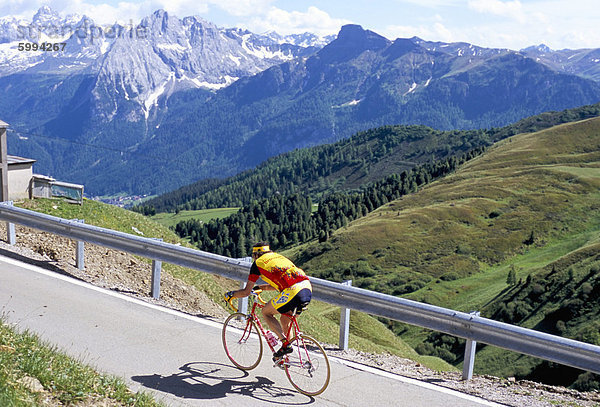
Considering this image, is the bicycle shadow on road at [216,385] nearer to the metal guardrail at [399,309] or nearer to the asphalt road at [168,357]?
the asphalt road at [168,357]

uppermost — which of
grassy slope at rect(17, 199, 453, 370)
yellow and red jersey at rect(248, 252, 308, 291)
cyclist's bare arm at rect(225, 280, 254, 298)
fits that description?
yellow and red jersey at rect(248, 252, 308, 291)

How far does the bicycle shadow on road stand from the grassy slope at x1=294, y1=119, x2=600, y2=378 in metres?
59.3

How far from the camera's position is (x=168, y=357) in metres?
10.3

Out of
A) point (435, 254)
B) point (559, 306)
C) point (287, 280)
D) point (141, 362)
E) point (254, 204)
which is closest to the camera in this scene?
point (287, 280)

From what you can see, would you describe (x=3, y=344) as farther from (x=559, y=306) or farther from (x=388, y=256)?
(x=388, y=256)

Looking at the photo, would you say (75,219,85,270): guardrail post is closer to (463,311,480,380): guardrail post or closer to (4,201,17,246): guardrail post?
(4,201,17,246): guardrail post

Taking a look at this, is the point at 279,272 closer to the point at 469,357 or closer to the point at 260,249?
the point at 260,249

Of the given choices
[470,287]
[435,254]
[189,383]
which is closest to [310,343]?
[189,383]

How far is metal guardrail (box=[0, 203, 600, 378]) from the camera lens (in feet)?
29.8

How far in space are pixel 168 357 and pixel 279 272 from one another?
2751 millimetres

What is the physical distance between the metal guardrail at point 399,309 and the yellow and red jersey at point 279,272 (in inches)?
86.1

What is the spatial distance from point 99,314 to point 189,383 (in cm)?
389

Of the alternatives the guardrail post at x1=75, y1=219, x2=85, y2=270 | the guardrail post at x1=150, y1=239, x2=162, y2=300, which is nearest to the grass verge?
the guardrail post at x1=150, y1=239, x2=162, y2=300

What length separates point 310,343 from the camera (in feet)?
30.3
